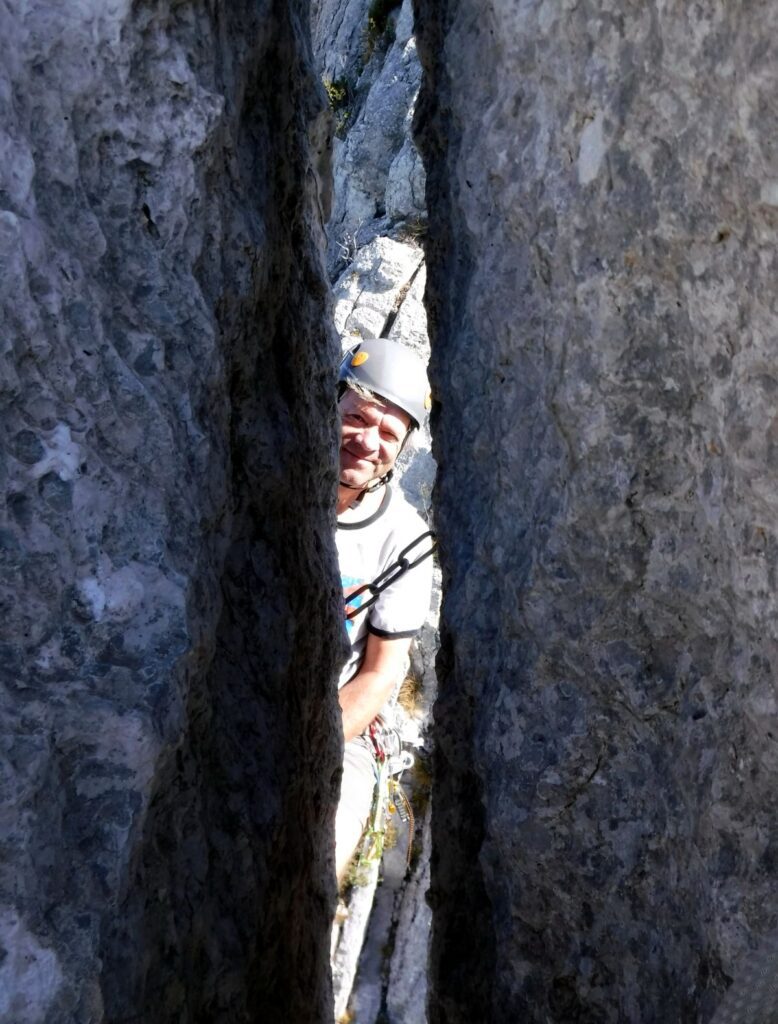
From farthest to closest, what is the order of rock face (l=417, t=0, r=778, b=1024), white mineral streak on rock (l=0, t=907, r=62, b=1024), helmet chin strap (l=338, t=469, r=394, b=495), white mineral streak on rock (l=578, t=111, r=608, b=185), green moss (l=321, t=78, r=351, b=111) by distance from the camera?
green moss (l=321, t=78, r=351, b=111) → helmet chin strap (l=338, t=469, r=394, b=495) → white mineral streak on rock (l=578, t=111, r=608, b=185) → rock face (l=417, t=0, r=778, b=1024) → white mineral streak on rock (l=0, t=907, r=62, b=1024)

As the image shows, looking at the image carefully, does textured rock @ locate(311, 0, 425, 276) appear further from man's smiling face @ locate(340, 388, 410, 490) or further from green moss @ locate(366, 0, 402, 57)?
man's smiling face @ locate(340, 388, 410, 490)

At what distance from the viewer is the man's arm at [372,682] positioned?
4.33 meters

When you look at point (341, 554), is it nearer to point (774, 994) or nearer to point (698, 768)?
point (698, 768)

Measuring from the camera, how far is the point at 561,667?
101 inches

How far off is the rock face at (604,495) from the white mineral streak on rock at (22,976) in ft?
3.83

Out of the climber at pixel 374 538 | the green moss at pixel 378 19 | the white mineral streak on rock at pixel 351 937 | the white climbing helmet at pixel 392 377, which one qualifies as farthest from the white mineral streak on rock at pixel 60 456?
the green moss at pixel 378 19

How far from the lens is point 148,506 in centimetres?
210

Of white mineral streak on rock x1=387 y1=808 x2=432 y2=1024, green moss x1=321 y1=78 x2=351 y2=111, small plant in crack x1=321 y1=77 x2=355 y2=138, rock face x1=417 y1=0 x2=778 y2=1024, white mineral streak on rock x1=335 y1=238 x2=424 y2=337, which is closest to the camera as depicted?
rock face x1=417 y1=0 x2=778 y2=1024

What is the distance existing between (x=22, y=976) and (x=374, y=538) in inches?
110

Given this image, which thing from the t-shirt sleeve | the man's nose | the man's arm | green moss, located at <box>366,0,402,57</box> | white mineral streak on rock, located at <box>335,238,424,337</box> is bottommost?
the man's arm

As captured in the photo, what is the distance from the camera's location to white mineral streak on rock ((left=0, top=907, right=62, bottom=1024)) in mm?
1680

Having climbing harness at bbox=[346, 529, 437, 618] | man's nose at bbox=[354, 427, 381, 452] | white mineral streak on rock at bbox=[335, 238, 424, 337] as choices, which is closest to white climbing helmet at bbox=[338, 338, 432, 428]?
man's nose at bbox=[354, 427, 381, 452]

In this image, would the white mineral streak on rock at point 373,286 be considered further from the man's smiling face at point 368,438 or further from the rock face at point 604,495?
the rock face at point 604,495

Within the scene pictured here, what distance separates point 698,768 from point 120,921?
42.9 inches
